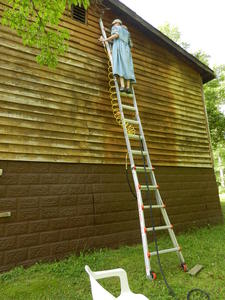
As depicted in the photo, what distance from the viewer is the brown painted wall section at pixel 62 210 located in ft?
12.6

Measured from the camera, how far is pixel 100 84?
553 centimetres

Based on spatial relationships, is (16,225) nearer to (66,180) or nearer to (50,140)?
(66,180)

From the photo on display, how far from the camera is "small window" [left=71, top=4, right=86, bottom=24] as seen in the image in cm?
561

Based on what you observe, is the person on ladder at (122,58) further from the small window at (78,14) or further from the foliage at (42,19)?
the foliage at (42,19)

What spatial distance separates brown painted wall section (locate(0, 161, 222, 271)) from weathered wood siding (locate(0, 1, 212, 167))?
11.6 inches

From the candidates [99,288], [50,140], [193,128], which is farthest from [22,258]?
[193,128]

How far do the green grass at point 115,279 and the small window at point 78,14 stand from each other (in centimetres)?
531

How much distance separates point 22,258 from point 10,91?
9.50 feet

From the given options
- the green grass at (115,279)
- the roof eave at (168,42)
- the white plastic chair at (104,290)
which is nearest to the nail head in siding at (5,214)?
the green grass at (115,279)

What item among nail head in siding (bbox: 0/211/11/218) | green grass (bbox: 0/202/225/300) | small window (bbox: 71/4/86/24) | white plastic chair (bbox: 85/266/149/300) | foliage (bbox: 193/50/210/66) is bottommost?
green grass (bbox: 0/202/225/300)

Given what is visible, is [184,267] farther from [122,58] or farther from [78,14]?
[78,14]

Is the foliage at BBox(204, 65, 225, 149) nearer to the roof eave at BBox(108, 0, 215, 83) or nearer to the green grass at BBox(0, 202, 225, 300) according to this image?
the roof eave at BBox(108, 0, 215, 83)

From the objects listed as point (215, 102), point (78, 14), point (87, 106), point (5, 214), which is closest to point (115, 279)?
point (5, 214)

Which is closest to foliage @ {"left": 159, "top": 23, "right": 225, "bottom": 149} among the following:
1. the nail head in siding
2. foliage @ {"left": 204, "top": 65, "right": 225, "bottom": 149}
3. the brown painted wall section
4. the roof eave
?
foliage @ {"left": 204, "top": 65, "right": 225, "bottom": 149}
